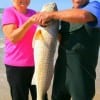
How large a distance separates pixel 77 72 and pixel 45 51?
0.40 metres

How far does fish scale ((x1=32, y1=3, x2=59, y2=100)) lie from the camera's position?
4418mm

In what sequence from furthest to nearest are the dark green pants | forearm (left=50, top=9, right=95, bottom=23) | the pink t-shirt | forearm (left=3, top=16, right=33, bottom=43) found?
the pink t-shirt
forearm (left=3, top=16, right=33, bottom=43)
the dark green pants
forearm (left=50, top=9, right=95, bottom=23)

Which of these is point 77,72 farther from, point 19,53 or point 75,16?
point 19,53

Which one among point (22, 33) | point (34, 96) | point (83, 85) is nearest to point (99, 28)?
point (83, 85)

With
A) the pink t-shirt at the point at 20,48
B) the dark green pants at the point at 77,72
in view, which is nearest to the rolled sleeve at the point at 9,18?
the pink t-shirt at the point at 20,48

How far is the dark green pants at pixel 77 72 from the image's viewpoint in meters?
4.38

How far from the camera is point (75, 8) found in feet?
14.3

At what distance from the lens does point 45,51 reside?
4.47 m

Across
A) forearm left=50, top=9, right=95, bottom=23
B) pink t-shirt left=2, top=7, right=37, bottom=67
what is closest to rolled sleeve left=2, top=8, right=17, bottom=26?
pink t-shirt left=2, top=7, right=37, bottom=67

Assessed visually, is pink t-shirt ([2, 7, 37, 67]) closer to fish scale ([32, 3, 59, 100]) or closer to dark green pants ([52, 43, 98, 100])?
fish scale ([32, 3, 59, 100])

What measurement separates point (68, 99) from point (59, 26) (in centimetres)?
81

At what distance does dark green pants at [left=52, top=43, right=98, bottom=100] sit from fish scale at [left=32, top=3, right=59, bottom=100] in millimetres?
130

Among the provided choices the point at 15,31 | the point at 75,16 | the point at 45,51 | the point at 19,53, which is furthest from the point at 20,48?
the point at 75,16

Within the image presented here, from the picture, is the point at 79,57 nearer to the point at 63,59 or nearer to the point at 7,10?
the point at 63,59
